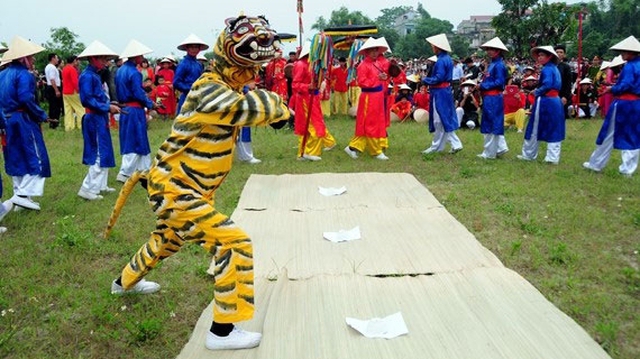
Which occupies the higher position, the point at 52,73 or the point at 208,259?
the point at 52,73

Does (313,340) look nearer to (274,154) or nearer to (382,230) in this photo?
(382,230)

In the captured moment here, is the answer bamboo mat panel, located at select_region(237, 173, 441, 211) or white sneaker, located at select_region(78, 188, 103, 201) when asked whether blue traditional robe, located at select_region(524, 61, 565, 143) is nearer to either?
bamboo mat panel, located at select_region(237, 173, 441, 211)

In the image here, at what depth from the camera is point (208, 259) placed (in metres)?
4.89

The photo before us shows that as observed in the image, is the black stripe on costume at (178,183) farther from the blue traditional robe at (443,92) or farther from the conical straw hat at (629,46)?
the conical straw hat at (629,46)

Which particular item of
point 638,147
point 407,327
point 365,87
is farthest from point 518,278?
point 365,87

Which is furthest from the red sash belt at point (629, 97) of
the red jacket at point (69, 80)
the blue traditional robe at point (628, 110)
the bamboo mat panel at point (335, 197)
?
the red jacket at point (69, 80)

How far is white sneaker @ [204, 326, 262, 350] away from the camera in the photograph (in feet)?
10.7

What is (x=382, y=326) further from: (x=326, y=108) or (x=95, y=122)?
(x=326, y=108)

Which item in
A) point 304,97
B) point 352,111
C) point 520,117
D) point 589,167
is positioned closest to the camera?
point 589,167

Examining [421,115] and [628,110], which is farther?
[421,115]

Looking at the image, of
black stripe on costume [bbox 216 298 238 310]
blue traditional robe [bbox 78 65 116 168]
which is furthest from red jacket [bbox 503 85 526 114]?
black stripe on costume [bbox 216 298 238 310]

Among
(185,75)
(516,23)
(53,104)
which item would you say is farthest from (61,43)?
(516,23)

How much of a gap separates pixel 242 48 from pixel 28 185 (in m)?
4.44

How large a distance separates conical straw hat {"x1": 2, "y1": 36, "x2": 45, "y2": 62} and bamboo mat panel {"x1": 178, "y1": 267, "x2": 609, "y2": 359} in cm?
406
